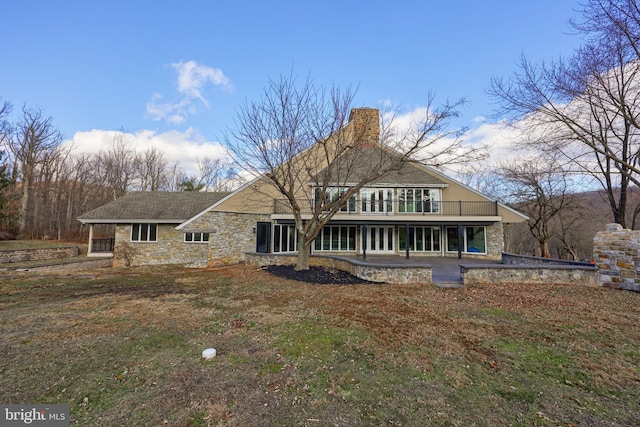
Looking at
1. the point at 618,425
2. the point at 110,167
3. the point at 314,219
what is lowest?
the point at 618,425

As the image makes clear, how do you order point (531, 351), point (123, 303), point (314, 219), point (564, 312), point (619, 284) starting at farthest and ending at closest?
1. point (314, 219)
2. point (619, 284)
3. point (123, 303)
4. point (564, 312)
5. point (531, 351)

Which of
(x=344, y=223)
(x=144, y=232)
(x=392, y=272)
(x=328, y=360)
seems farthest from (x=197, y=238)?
(x=328, y=360)

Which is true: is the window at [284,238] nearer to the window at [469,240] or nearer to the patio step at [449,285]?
the window at [469,240]

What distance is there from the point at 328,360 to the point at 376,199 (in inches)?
546

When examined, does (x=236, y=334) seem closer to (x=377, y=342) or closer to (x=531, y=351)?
(x=377, y=342)

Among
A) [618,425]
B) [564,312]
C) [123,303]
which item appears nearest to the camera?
[618,425]

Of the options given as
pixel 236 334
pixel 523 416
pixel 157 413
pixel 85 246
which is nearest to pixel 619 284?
pixel 523 416

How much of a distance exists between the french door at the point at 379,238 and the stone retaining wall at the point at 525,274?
853 centimetres

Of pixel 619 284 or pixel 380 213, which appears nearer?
pixel 619 284

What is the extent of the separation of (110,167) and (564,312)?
3895 centimetres

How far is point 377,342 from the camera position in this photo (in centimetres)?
450

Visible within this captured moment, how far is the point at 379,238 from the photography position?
57.8ft

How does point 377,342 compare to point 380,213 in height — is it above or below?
below

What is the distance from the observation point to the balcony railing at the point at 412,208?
52.6 ft
